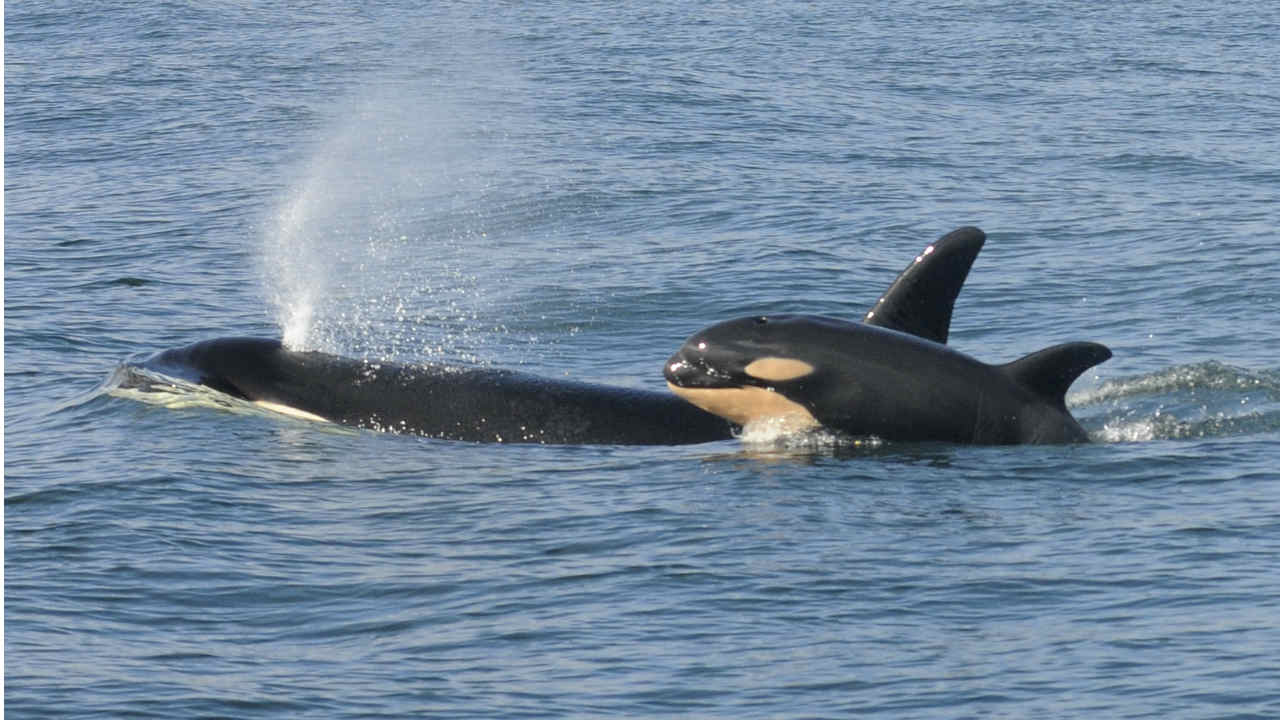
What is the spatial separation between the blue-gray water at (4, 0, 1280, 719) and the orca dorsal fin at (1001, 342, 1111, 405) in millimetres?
454

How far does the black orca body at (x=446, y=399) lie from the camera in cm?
1730

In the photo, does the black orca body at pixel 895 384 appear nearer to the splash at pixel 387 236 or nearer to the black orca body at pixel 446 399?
the black orca body at pixel 446 399

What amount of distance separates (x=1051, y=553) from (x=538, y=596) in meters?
3.23

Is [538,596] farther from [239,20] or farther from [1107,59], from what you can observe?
[239,20]

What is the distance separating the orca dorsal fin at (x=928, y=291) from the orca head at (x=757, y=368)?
1.87 feet

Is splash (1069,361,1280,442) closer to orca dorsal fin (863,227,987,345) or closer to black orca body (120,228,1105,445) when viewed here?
black orca body (120,228,1105,445)

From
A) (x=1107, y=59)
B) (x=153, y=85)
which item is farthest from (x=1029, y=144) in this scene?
(x=153, y=85)

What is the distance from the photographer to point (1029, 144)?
116ft

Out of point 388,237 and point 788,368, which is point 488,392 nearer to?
point 788,368

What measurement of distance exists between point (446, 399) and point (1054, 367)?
4.90 m

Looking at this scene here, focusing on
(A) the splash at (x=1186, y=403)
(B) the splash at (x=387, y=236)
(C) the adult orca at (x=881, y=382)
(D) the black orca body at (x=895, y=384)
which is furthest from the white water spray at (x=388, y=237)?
(A) the splash at (x=1186, y=403)

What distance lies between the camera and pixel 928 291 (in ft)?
55.6

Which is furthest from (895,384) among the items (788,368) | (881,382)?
(788,368)

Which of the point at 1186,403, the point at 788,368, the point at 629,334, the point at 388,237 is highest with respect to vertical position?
the point at 788,368
